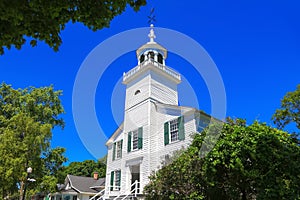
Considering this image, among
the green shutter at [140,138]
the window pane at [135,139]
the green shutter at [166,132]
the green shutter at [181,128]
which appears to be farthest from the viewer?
the window pane at [135,139]

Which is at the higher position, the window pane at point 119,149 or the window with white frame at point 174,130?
the window with white frame at point 174,130

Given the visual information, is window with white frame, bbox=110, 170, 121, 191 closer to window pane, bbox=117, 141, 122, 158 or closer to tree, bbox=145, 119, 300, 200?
window pane, bbox=117, 141, 122, 158

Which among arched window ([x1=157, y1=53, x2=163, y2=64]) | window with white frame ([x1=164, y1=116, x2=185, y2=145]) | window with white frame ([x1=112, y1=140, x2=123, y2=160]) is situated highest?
arched window ([x1=157, y1=53, x2=163, y2=64])

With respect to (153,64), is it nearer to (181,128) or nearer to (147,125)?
(147,125)

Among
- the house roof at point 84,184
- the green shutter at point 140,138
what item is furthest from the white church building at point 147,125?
the house roof at point 84,184

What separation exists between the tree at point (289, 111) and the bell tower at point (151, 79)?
29.5 ft

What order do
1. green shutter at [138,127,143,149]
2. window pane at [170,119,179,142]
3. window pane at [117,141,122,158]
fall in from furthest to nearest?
window pane at [117,141,122,158], green shutter at [138,127,143,149], window pane at [170,119,179,142]

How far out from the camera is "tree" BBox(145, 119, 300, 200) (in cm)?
756

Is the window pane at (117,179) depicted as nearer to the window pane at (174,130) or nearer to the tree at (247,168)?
the window pane at (174,130)

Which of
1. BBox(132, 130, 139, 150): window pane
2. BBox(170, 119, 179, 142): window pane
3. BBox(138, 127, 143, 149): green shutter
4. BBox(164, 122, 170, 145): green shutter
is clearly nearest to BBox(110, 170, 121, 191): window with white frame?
BBox(132, 130, 139, 150): window pane

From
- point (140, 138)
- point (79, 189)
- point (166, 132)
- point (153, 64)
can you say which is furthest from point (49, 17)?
point (79, 189)

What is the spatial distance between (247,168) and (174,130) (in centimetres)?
719

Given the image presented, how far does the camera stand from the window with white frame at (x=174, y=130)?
14.3 metres

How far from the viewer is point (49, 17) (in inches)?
154
